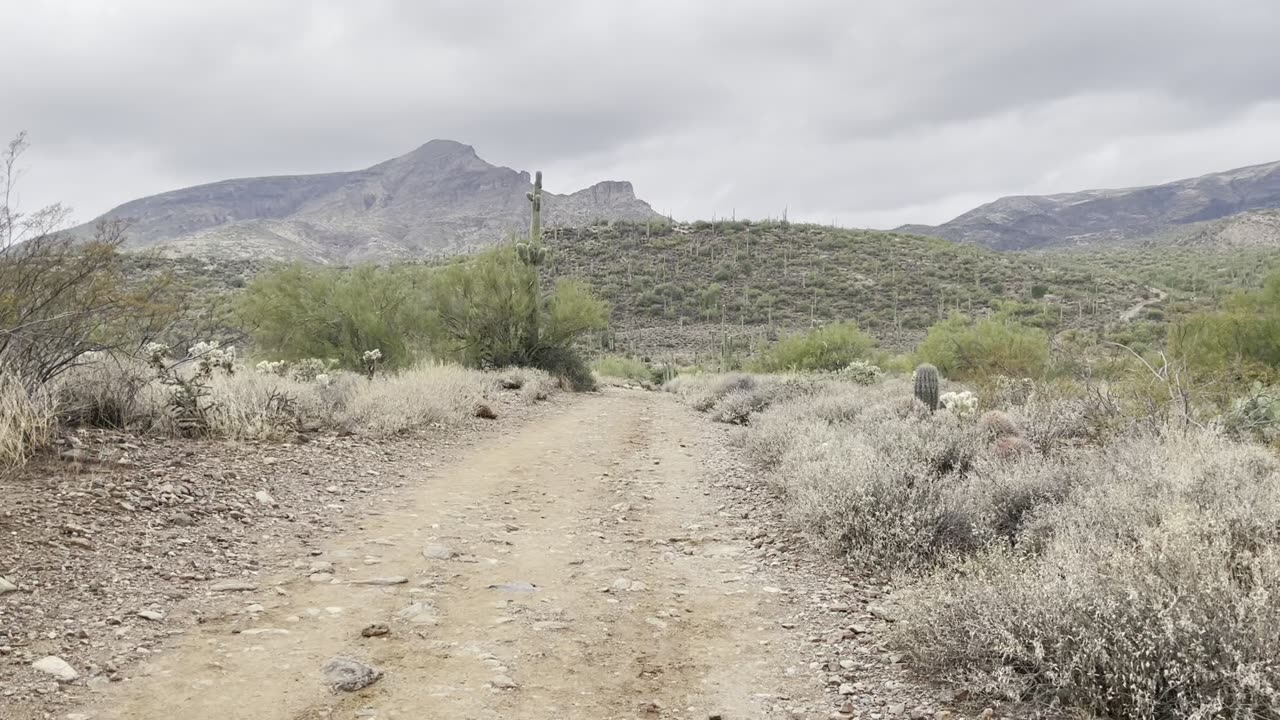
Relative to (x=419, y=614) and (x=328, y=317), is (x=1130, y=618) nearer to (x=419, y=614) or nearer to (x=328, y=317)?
(x=419, y=614)

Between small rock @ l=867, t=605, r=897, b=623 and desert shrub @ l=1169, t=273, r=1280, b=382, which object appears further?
desert shrub @ l=1169, t=273, r=1280, b=382

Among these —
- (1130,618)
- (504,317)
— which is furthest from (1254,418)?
(504,317)

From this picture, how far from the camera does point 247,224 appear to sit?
98.6 metres

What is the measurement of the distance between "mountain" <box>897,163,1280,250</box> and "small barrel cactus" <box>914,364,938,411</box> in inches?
5149

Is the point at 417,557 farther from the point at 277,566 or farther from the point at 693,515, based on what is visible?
the point at 693,515

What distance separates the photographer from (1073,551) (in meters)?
4.13

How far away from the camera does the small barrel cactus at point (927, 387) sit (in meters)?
12.2

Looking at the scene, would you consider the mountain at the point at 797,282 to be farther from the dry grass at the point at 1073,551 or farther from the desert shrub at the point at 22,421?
the desert shrub at the point at 22,421

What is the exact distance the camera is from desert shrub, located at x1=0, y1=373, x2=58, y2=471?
5.71 metres

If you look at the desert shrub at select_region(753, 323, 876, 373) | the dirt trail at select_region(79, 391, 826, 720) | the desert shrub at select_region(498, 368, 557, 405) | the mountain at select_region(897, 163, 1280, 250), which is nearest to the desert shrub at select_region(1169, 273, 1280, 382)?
the desert shrub at select_region(753, 323, 876, 373)

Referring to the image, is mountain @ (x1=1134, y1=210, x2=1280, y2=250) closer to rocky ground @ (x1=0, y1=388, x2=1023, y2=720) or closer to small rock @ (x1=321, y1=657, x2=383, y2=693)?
rocky ground @ (x1=0, y1=388, x2=1023, y2=720)

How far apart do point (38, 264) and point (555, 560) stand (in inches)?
230

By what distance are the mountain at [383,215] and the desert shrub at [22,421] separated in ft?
181

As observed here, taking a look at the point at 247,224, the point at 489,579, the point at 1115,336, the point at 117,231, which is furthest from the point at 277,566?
the point at 247,224
